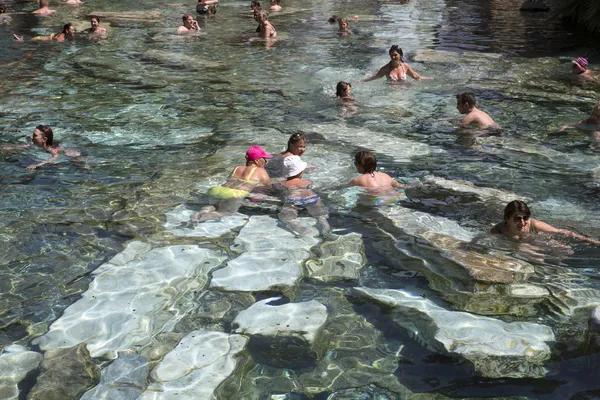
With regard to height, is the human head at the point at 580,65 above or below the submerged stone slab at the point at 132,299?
above

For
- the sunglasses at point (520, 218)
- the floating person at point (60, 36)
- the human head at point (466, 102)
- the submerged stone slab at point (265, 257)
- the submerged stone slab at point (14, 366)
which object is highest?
the floating person at point (60, 36)

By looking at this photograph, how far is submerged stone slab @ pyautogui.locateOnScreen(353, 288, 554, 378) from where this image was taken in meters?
4.35

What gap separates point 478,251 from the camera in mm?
6035

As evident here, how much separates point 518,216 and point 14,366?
4572 millimetres

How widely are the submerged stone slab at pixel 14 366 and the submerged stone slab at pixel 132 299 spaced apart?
133 mm

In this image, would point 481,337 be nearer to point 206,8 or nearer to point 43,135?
point 43,135

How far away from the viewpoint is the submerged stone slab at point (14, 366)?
4.25 m

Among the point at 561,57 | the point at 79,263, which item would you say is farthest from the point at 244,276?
the point at 561,57

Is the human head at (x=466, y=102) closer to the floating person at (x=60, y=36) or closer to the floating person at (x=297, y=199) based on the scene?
the floating person at (x=297, y=199)

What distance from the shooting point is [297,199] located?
7.37 meters

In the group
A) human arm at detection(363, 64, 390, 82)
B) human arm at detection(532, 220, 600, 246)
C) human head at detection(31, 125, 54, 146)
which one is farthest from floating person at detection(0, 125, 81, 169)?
human arm at detection(363, 64, 390, 82)

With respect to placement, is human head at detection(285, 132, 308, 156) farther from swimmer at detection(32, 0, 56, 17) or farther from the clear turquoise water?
swimmer at detection(32, 0, 56, 17)

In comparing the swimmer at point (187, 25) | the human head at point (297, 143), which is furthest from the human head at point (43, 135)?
the swimmer at point (187, 25)

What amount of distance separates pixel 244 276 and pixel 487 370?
2.34 meters
